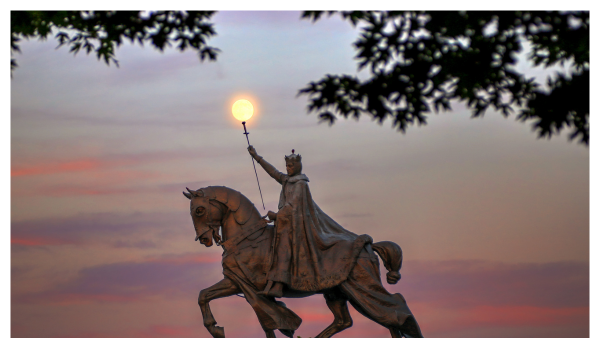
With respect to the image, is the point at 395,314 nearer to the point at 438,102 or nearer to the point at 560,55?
the point at 438,102

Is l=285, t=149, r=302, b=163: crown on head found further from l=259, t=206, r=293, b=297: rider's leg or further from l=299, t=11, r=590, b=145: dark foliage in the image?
l=299, t=11, r=590, b=145: dark foliage

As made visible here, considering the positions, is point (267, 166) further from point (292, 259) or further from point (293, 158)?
point (292, 259)

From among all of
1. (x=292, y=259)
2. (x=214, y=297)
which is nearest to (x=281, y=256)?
(x=292, y=259)

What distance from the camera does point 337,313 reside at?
12.2 m

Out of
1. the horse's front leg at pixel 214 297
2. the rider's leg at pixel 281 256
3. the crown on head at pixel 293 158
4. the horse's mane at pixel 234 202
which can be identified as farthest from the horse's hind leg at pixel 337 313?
the crown on head at pixel 293 158

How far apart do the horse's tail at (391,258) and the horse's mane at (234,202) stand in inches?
74.5

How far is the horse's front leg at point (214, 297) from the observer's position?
1195 cm

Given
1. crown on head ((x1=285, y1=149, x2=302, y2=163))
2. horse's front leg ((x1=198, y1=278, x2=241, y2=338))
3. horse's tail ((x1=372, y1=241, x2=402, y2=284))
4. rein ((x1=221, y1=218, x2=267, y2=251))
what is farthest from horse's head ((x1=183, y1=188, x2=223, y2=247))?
horse's tail ((x1=372, y1=241, x2=402, y2=284))

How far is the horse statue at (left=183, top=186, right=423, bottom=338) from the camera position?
11703 millimetres

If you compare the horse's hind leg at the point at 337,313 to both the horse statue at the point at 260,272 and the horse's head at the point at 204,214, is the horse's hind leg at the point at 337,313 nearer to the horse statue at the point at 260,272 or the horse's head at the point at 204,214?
the horse statue at the point at 260,272

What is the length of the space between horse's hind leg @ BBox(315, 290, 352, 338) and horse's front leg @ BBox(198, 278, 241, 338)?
137 centimetres

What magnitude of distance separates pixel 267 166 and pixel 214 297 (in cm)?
206

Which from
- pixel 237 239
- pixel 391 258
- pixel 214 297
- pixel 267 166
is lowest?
pixel 214 297

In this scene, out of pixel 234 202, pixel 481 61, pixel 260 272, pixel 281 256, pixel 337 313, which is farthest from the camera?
pixel 337 313
